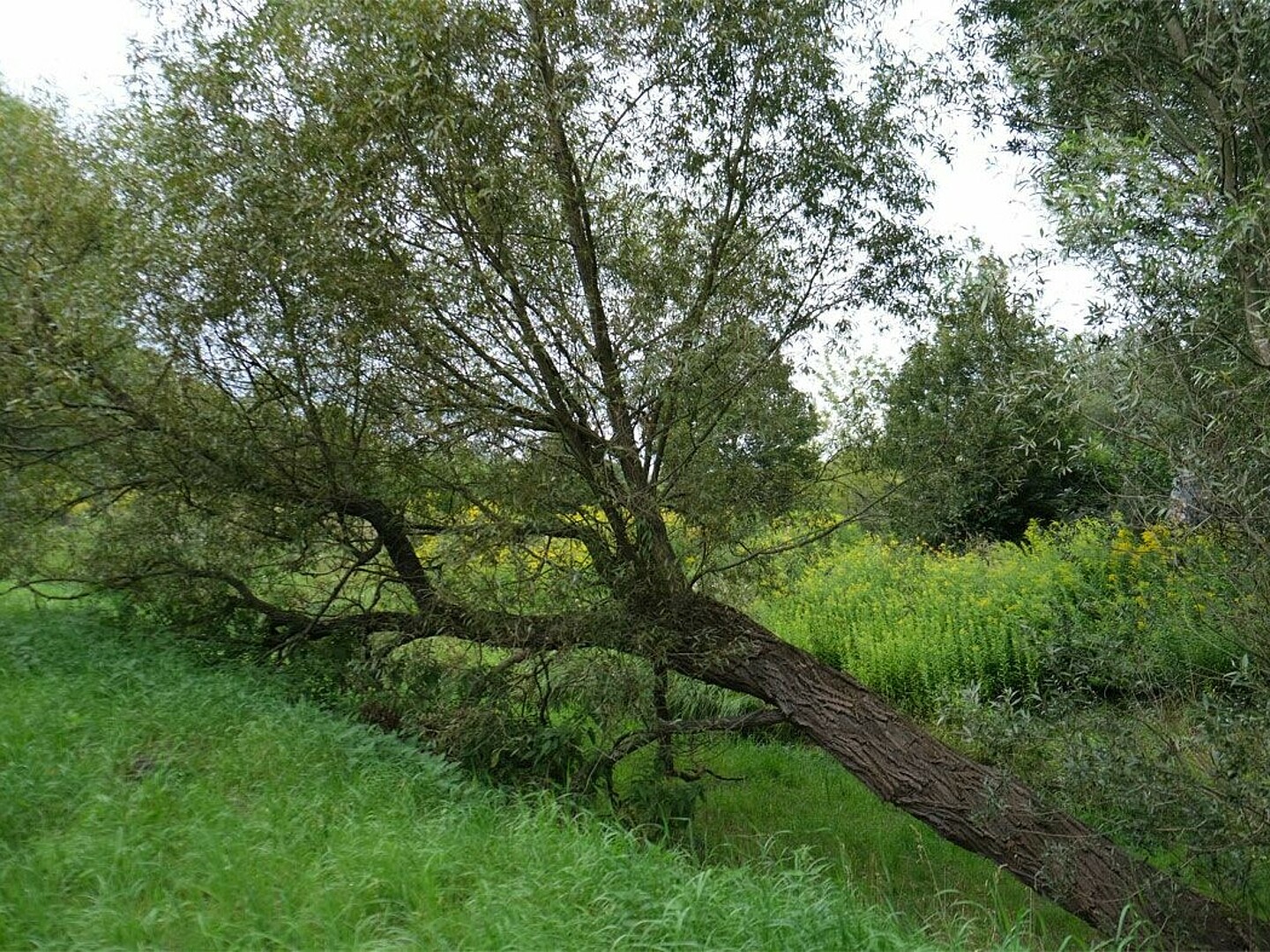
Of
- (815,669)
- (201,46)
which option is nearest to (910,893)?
(815,669)

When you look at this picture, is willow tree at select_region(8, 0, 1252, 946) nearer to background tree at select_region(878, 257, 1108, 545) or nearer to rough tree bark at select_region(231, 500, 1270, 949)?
rough tree bark at select_region(231, 500, 1270, 949)

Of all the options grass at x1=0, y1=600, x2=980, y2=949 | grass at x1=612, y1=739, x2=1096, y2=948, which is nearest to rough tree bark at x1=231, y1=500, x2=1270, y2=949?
grass at x1=612, y1=739, x2=1096, y2=948

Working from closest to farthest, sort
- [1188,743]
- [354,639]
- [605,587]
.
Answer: [1188,743]
[605,587]
[354,639]

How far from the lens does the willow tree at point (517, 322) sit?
6.41 m

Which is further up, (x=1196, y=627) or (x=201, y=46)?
(x=201, y=46)

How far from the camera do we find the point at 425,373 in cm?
679

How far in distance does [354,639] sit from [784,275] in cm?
428

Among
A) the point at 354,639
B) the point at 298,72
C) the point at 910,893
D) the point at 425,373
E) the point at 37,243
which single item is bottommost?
the point at 910,893

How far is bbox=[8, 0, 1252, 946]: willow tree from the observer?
21.0ft

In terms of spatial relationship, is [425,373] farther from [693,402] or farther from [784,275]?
[784,275]

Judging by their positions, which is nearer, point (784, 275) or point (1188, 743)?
point (1188, 743)

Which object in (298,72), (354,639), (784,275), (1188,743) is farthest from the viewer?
(354,639)

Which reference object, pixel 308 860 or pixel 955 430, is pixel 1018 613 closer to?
pixel 955 430

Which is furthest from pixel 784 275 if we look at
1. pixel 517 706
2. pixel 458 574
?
pixel 517 706
